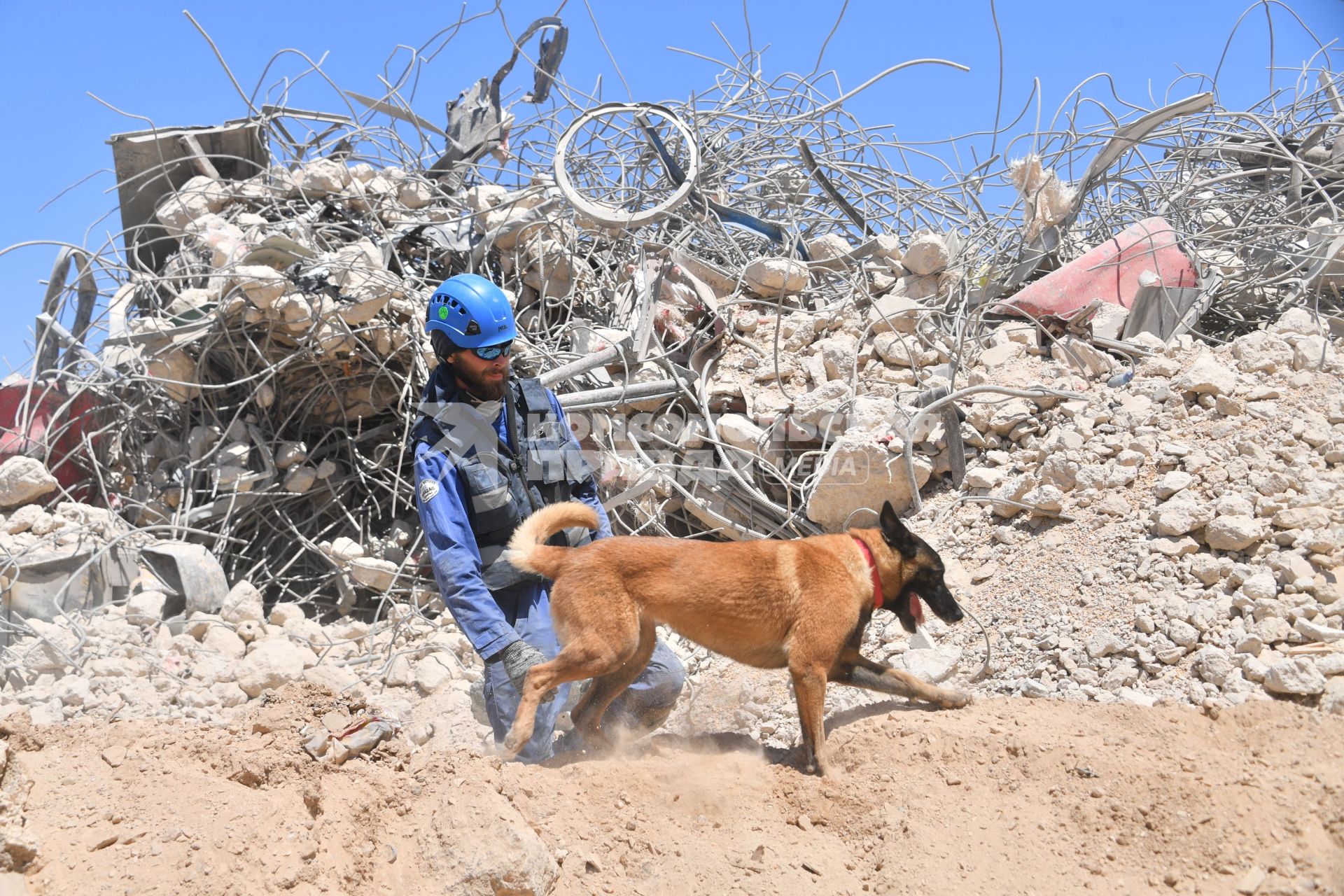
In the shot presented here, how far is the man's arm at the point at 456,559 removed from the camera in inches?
162

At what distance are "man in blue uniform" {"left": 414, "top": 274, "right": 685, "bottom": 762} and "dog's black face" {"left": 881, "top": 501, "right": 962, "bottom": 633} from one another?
1188 millimetres

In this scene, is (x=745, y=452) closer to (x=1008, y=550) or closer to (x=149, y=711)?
(x=1008, y=550)

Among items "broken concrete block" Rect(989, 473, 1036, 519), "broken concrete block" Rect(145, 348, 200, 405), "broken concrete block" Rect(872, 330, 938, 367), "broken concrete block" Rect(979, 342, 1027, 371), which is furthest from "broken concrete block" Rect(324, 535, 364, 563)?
"broken concrete block" Rect(979, 342, 1027, 371)

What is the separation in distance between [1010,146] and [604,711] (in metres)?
6.47

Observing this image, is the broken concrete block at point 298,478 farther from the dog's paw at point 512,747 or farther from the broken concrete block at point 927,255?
the broken concrete block at point 927,255

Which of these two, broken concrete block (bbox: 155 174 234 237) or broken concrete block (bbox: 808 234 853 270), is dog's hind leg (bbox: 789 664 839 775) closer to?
broken concrete block (bbox: 808 234 853 270)

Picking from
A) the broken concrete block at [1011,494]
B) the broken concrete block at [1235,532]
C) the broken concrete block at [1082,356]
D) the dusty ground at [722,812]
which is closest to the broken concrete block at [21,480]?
the dusty ground at [722,812]

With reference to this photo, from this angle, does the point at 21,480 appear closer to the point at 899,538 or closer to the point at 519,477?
→ the point at 519,477

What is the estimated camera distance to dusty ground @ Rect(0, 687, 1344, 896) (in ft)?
9.86

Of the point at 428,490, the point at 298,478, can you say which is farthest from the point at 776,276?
the point at 428,490

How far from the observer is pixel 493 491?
14.3ft

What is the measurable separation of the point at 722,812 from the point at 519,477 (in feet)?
5.85

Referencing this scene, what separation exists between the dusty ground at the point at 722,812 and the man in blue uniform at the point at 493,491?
537mm

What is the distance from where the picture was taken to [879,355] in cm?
744
